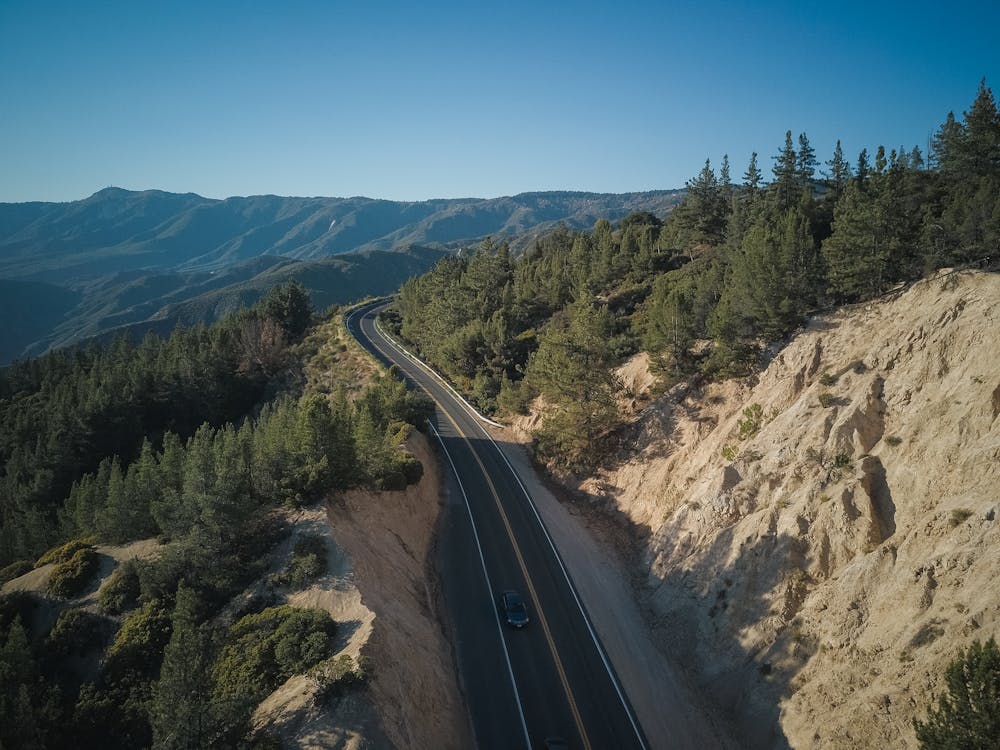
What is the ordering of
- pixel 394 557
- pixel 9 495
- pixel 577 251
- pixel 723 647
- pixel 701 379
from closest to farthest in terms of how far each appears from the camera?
pixel 723 647 < pixel 394 557 < pixel 701 379 < pixel 9 495 < pixel 577 251

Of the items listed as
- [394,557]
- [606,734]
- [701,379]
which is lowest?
[606,734]

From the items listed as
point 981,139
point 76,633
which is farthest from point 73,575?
point 981,139

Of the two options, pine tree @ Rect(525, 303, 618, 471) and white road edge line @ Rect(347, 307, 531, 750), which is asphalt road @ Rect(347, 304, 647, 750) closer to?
white road edge line @ Rect(347, 307, 531, 750)

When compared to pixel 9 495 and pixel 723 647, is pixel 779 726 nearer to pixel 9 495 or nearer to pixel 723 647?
pixel 723 647

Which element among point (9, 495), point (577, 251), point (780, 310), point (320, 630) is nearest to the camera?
point (320, 630)

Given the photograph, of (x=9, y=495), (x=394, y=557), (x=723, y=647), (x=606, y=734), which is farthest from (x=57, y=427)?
(x=723, y=647)

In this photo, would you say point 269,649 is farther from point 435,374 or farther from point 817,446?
point 435,374
